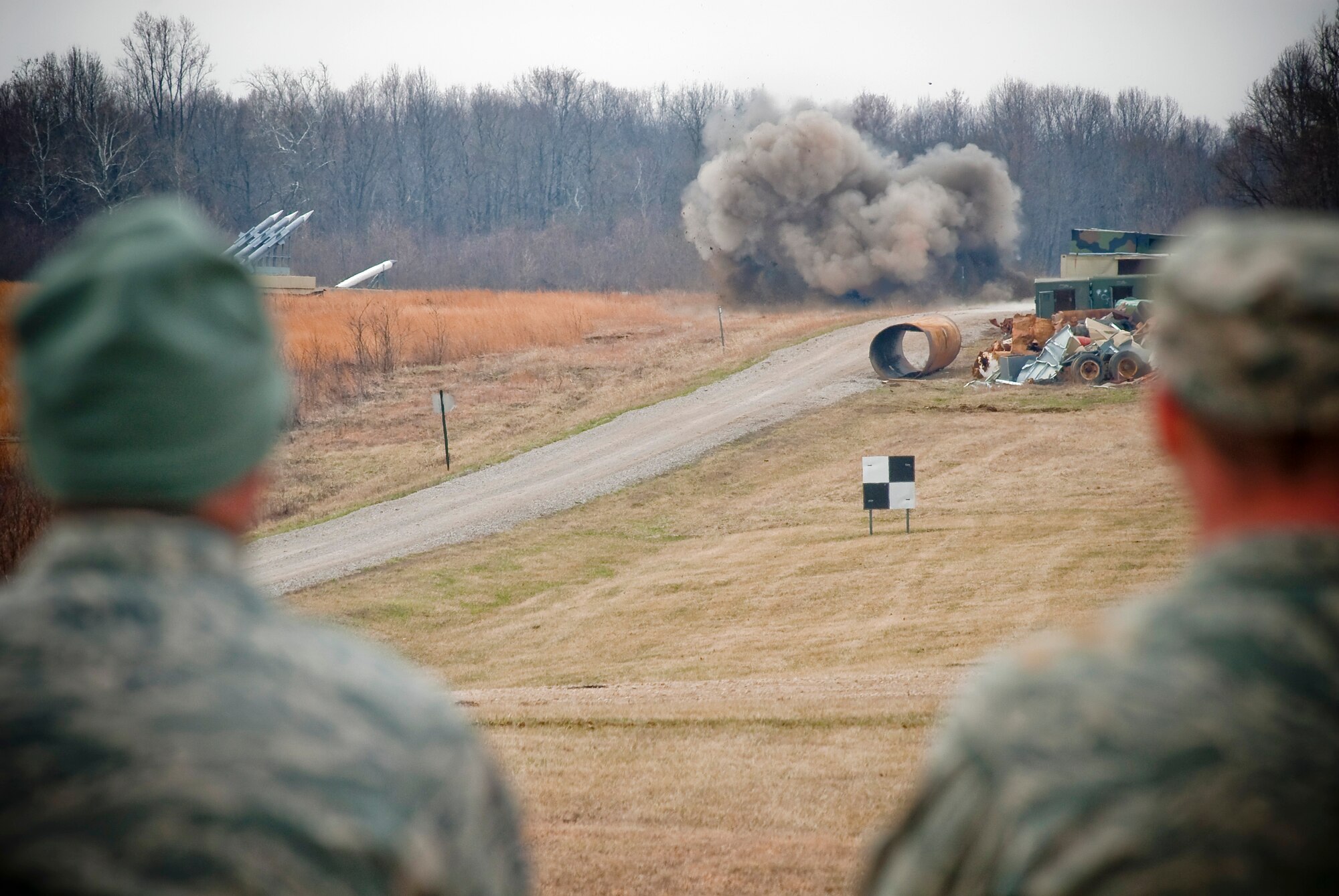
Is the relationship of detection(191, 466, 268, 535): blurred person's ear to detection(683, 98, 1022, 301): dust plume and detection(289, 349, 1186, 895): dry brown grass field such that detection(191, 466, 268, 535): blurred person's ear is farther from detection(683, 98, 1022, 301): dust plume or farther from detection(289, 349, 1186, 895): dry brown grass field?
detection(683, 98, 1022, 301): dust plume

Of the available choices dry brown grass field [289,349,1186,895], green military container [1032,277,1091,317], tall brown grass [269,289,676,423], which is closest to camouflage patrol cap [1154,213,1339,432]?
dry brown grass field [289,349,1186,895]

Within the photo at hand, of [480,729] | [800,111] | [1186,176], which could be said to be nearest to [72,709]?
[480,729]

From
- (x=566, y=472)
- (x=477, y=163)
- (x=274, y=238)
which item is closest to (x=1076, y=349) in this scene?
(x=566, y=472)

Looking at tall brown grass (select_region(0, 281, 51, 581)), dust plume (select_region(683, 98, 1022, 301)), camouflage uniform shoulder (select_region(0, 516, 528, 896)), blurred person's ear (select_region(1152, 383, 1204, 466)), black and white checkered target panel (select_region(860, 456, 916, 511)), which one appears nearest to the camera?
camouflage uniform shoulder (select_region(0, 516, 528, 896))

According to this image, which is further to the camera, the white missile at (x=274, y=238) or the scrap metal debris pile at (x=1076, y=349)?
the white missile at (x=274, y=238)

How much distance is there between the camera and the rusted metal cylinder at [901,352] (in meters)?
34.2

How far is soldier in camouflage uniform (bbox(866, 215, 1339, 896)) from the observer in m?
1.58

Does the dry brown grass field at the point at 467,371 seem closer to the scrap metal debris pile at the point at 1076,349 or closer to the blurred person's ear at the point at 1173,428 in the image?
the scrap metal debris pile at the point at 1076,349

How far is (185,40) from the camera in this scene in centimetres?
7600

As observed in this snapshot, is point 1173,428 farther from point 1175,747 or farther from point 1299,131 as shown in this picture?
point 1299,131

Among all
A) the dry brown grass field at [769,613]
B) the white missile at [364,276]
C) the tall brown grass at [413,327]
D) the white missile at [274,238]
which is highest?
the white missile at [274,238]

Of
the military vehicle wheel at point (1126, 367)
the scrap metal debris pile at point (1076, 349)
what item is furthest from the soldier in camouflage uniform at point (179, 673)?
the military vehicle wheel at point (1126, 367)

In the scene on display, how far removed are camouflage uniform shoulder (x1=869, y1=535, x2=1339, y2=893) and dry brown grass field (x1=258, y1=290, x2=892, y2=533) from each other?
24944 mm

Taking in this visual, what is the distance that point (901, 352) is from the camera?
1399 inches
